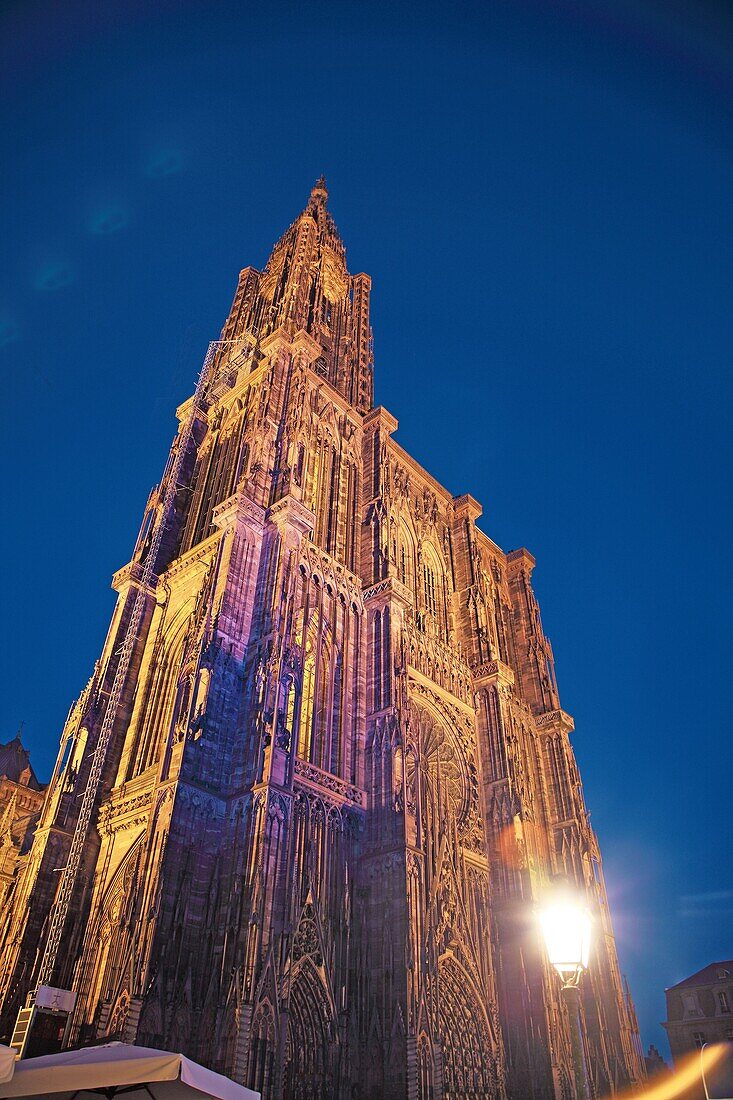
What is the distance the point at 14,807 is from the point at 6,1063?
134 ft

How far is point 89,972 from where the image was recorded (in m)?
21.2

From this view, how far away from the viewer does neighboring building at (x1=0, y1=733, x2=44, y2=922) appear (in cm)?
3388

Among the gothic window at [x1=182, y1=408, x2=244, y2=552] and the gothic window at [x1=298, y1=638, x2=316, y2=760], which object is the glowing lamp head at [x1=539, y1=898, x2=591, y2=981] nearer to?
the gothic window at [x1=298, y1=638, x2=316, y2=760]

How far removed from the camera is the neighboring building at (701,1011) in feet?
157

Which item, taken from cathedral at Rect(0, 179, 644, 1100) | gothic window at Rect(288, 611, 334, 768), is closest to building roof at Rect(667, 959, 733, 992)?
cathedral at Rect(0, 179, 644, 1100)

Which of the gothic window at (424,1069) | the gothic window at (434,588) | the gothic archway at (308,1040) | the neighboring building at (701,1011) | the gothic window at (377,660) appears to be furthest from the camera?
the neighboring building at (701,1011)

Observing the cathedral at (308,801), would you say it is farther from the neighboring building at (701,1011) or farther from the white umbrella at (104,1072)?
the neighboring building at (701,1011)

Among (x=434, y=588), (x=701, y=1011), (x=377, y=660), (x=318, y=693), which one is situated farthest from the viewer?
(x=701, y=1011)

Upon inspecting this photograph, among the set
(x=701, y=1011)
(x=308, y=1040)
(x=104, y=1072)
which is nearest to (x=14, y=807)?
(x=308, y=1040)

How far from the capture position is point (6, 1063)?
321 inches

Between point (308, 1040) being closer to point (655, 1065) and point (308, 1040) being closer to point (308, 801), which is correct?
point (308, 801)

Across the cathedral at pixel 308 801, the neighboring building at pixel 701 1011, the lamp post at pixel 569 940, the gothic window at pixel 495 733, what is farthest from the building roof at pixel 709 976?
the lamp post at pixel 569 940

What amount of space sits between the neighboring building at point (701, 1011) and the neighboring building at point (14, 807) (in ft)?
141

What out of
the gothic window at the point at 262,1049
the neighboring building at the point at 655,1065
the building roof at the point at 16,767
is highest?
the building roof at the point at 16,767
